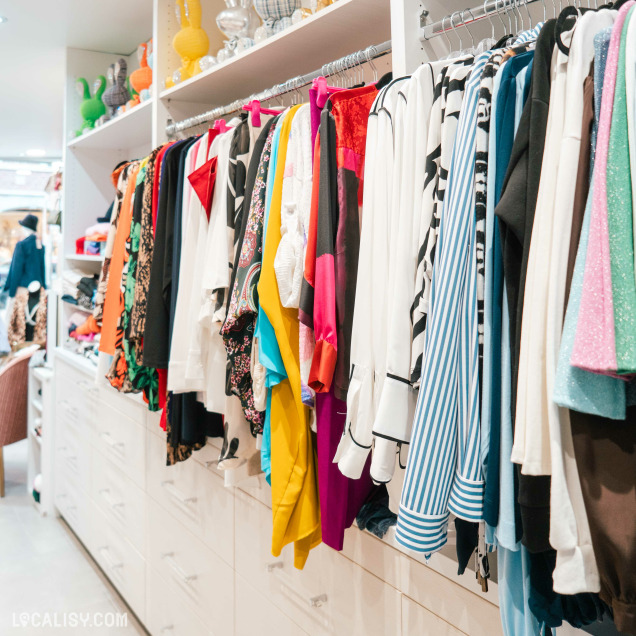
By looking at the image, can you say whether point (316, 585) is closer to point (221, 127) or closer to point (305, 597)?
point (305, 597)

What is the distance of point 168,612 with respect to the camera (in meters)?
2.10

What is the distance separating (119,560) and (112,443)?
469 mm

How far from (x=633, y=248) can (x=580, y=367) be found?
0.13 m

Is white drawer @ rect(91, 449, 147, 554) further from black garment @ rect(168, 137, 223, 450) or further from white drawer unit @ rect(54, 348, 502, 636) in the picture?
black garment @ rect(168, 137, 223, 450)

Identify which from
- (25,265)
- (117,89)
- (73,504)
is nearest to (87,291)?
(117,89)

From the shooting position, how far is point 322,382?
103 centimetres

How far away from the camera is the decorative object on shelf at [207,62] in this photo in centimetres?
191

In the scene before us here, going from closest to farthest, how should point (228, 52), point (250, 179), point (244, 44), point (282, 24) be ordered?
point (250, 179) < point (282, 24) < point (244, 44) < point (228, 52)

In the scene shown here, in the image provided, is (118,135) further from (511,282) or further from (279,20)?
(511,282)

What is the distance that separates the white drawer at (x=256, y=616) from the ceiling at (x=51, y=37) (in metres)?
2.22

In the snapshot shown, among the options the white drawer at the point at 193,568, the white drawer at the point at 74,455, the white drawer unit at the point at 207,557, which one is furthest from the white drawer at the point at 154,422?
the white drawer at the point at 74,455

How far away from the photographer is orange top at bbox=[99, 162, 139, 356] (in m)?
1.90

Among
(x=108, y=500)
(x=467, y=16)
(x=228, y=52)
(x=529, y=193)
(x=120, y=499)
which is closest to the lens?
(x=529, y=193)

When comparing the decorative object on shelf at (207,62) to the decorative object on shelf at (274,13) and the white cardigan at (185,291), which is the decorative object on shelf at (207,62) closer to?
the decorative object on shelf at (274,13)
